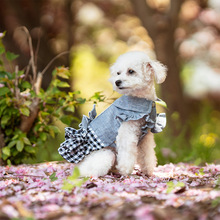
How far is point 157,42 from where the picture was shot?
624cm

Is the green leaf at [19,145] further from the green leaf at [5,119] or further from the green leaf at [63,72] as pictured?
the green leaf at [63,72]

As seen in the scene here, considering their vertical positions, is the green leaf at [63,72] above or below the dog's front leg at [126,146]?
above

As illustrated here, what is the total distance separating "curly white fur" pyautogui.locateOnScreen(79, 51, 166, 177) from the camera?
2861mm

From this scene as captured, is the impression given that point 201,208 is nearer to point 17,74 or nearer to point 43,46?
point 17,74

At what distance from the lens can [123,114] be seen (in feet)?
9.58

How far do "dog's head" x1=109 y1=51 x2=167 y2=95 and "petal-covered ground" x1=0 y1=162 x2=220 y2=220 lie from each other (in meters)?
0.80

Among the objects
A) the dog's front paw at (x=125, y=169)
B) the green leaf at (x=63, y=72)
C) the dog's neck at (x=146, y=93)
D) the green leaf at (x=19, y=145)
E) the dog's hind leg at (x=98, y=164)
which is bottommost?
the dog's front paw at (x=125, y=169)

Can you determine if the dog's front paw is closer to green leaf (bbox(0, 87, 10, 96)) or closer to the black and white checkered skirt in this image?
the black and white checkered skirt

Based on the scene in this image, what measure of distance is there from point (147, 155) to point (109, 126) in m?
0.49

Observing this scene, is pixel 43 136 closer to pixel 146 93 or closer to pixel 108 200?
pixel 146 93

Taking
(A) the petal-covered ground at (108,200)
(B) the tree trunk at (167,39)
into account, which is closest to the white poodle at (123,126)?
Answer: (A) the petal-covered ground at (108,200)

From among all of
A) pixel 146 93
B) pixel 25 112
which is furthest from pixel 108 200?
pixel 25 112

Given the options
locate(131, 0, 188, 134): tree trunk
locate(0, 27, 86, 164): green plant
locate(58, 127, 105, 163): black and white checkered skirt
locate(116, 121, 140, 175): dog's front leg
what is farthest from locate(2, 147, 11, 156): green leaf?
locate(131, 0, 188, 134): tree trunk

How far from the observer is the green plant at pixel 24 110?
364 centimetres
